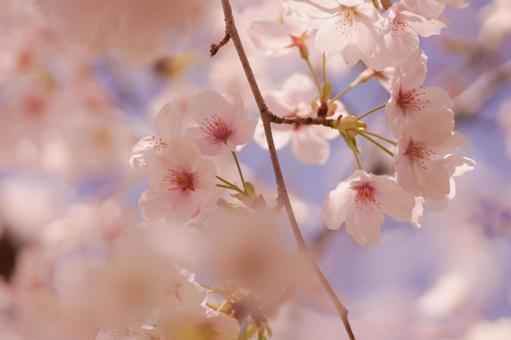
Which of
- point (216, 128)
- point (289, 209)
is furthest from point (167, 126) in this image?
point (289, 209)

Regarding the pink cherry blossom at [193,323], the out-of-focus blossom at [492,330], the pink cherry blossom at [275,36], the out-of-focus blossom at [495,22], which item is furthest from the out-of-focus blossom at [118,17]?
the out-of-focus blossom at [492,330]

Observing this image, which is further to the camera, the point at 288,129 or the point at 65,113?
the point at 65,113

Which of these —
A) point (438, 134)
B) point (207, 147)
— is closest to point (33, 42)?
point (207, 147)

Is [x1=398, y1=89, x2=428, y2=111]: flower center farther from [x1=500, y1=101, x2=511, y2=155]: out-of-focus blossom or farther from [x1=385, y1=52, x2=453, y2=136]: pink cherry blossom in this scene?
[x1=500, y1=101, x2=511, y2=155]: out-of-focus blossom

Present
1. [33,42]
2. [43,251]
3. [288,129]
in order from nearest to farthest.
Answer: [288,129] → [33,42] → [43,251]

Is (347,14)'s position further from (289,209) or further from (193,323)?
(193,323)

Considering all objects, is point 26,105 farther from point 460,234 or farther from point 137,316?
point 460,234

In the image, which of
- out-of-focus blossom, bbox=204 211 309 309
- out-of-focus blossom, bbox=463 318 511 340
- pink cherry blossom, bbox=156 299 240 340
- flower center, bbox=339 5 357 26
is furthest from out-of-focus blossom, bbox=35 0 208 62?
out-of-focus blossom, bbox=463 318 511 340
